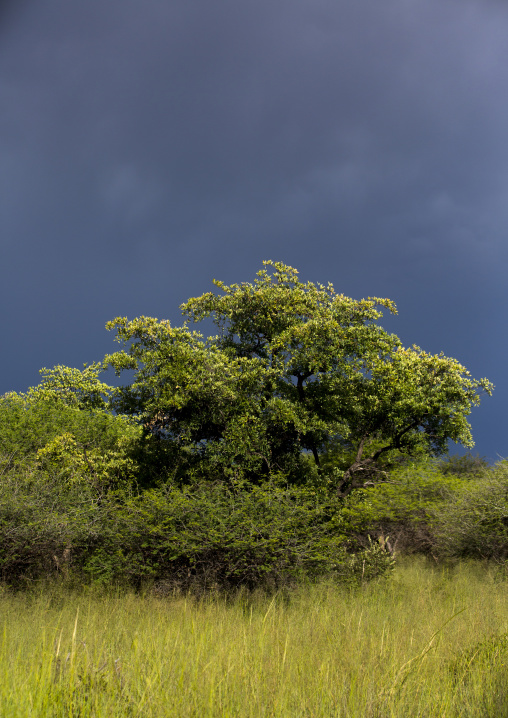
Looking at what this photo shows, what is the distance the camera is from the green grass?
382 centimetres

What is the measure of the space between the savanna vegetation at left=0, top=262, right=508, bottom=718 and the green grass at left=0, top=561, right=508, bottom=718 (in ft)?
0.13

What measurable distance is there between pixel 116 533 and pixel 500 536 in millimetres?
12397

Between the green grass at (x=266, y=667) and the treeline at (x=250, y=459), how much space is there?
2866 mm

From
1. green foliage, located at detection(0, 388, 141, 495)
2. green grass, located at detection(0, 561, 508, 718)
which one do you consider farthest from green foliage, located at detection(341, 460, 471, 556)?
green foliage, located at detection(0, 388, 141, 495)

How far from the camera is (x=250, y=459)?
635 inches

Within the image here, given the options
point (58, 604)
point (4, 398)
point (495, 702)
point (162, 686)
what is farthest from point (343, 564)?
point (4, 398)

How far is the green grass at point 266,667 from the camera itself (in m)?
3.82

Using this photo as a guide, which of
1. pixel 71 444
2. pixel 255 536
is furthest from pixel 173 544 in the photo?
pixel 71 444

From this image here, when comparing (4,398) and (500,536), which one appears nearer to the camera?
(500,536)

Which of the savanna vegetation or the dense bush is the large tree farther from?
the dense bush

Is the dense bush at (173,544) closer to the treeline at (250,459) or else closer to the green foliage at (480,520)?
the treeline at (250,459)

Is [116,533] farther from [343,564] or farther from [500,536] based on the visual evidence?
[500,536]

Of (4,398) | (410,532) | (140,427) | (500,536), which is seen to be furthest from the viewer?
(4,398)

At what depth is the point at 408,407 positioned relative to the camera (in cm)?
1672
